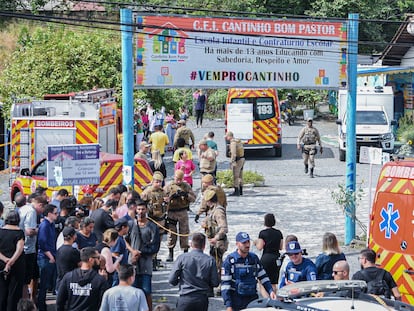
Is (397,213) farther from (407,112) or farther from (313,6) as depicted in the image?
(313,6)

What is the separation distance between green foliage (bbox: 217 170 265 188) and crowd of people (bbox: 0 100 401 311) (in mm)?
7955

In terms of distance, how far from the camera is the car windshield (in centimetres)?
3148

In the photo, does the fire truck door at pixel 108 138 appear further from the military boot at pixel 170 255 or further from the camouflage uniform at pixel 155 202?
the camouflage uniform at pixel 155 202

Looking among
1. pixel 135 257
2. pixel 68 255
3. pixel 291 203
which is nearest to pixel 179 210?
pixel 135 257

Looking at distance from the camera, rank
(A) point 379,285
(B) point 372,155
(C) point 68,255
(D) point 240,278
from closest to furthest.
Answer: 1. (A) point 379,285
2. (D) point 240,278
3. (C) point 68,255
4. (B) point 372,155

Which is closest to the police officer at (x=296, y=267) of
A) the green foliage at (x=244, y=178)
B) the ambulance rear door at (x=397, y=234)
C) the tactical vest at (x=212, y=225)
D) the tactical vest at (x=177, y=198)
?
the ambulance rear door at (x=397, y=234)

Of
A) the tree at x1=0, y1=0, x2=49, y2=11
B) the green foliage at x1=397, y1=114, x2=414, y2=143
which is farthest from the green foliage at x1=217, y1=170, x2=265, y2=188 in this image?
the tree at x1=0, y1=0, x2=49, y2=11

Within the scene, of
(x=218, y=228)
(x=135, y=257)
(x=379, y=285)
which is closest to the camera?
(x=379, y=285)

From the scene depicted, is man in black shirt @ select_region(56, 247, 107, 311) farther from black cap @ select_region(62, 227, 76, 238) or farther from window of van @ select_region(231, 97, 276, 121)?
window of van @ select_region(231, 97, 276, 121)

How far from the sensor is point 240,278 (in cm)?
1093

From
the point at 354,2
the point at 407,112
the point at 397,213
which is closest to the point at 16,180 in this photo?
the point at 397,213

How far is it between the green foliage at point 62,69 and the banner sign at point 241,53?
11190 mm

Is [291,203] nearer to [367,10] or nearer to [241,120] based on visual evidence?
[241,120]

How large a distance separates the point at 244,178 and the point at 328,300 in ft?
60.6
